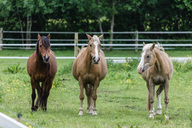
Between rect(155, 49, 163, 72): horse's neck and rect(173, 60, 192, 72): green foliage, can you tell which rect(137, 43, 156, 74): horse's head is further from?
rect(173, 60, 192, 72): green foliage

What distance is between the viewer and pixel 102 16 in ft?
84.5

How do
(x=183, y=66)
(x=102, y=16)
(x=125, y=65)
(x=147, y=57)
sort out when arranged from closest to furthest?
(x=147, y=57)
(x=183, y=66)
(x=125, y=65)
(x=102, y=16)

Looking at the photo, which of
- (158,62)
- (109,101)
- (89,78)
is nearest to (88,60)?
(89,78)

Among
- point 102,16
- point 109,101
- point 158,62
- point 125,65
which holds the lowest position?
point 109,101

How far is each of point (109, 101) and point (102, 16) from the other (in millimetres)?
15619

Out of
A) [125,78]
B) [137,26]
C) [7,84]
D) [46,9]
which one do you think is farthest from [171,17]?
A: [7,84]

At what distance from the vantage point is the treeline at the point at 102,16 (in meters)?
→ 24.9

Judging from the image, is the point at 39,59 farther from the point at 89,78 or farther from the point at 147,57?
the point at 147,57

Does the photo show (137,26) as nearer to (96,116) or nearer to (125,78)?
(125,78)

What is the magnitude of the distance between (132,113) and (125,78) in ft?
17.1

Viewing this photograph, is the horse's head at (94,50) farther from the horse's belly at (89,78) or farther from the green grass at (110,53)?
the green grass at (110,53)

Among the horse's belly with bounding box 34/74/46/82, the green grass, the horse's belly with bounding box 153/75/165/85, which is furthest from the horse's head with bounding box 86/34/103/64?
the green grass

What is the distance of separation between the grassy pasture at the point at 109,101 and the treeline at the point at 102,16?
966 centimetres

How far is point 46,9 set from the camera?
2409cm
